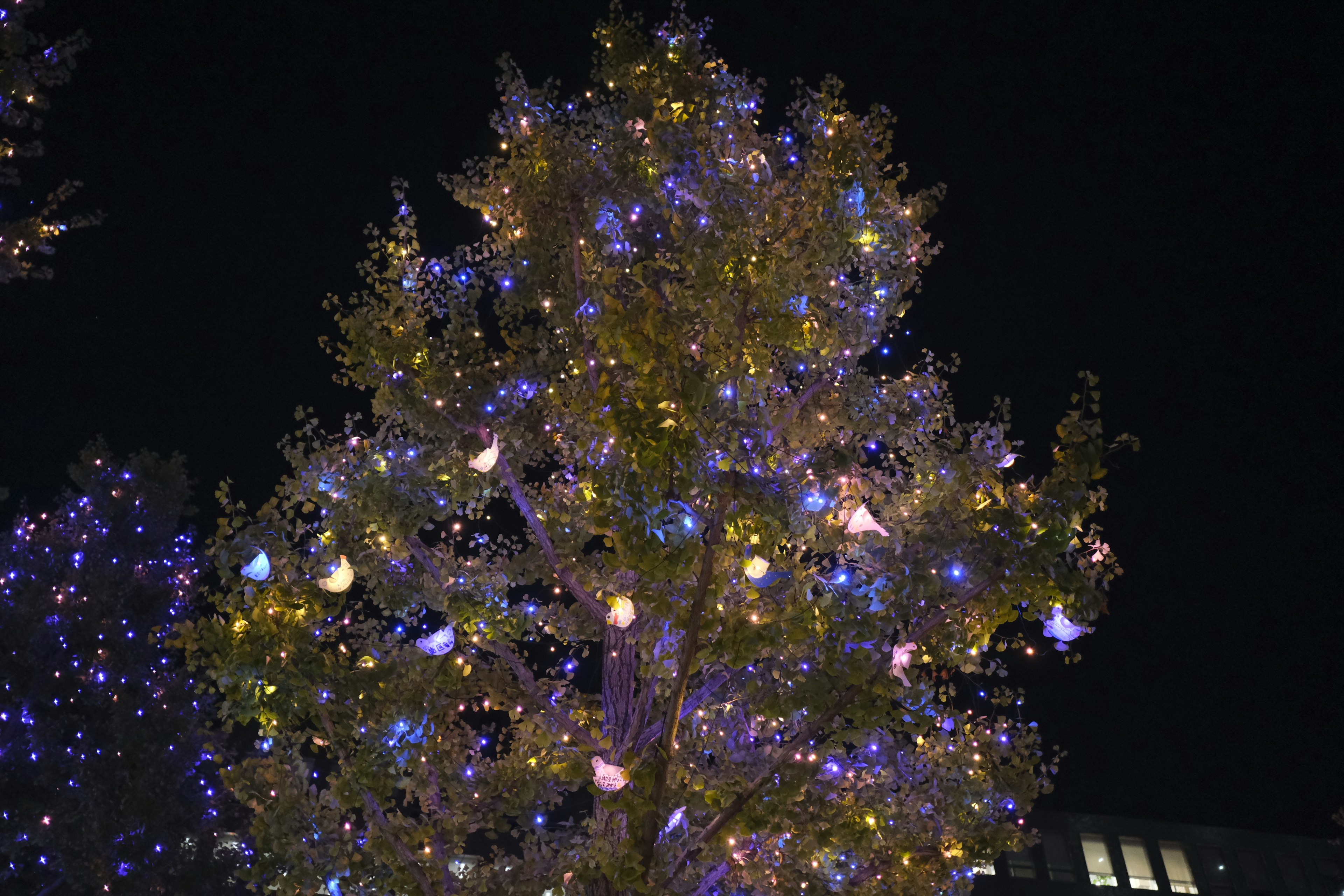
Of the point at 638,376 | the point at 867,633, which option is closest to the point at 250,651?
the point at 638,376

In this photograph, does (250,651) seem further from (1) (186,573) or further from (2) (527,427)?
(1) (186,573)

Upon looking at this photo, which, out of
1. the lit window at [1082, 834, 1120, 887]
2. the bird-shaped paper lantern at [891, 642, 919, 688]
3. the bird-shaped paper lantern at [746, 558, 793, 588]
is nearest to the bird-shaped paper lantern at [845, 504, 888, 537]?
the bird-shaped paper lantern at [746, 558, 793, 588]

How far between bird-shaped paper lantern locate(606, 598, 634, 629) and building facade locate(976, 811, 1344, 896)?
1018 inches

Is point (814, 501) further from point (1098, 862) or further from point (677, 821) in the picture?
point (1098, 862)

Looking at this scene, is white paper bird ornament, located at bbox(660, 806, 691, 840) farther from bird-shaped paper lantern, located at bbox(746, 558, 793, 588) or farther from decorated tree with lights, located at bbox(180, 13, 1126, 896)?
bird-shaped paper lantern, located at bbox(746, 558, 793, 588)

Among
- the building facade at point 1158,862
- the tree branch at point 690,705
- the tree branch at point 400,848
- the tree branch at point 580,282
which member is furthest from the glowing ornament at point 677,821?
the building facade at point 1158,862

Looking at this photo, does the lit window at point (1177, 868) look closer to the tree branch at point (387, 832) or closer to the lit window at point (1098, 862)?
the lit window at point (1098, 862)

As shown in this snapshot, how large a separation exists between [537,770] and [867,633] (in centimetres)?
367

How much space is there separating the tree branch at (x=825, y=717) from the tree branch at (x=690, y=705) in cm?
86

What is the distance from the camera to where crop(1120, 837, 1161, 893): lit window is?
26.0 meters

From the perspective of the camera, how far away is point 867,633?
163 inches

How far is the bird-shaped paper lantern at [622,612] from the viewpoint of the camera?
18.1 feet

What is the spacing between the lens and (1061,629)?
4492mm

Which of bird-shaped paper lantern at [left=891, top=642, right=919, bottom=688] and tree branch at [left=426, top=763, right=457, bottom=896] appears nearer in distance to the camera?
bird-shaped paper lantern at [left=891, top=642, right=919, bottom=688]
